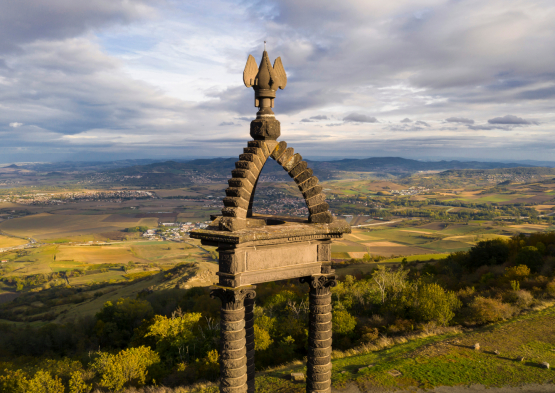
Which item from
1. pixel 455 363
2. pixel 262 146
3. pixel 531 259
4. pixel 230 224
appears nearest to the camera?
pixel 230 224

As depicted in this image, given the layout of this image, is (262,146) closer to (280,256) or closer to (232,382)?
(280,256)

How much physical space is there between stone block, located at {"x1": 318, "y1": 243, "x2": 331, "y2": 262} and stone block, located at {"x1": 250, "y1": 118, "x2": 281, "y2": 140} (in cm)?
432

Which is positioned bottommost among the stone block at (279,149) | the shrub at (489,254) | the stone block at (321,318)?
the shrub at (489,254)

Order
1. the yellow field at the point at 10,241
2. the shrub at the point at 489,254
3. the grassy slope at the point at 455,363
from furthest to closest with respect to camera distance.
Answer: the yellow field at the point at 10,241 < the shrub at the point at 489,254 < the grassy slope at the point at 455,363

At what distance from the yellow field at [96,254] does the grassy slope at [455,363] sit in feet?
391

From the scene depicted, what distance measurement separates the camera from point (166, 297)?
60.3 metres

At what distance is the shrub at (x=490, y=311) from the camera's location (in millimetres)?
27078

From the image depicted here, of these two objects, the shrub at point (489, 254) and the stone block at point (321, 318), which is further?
the shrub at point (489, 254)

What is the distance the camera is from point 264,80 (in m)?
11.2

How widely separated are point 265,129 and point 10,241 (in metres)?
192

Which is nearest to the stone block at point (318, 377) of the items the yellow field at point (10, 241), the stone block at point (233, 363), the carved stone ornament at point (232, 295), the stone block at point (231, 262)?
the stone block at point (233, 363)

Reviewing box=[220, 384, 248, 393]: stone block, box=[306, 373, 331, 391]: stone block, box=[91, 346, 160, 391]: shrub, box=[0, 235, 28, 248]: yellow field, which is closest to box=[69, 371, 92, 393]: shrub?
box=[91, 346, 160, 391]: shrub

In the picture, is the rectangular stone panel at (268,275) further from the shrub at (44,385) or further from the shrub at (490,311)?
the shrub at (490,311)

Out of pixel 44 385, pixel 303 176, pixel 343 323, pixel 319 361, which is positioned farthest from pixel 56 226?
pixel 303 176
